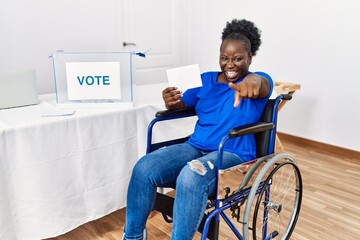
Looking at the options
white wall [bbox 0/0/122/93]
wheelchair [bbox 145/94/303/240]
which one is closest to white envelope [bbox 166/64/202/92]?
wheelchair [bbox 145/94/303/240]

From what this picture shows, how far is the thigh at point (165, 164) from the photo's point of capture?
1.30 metres

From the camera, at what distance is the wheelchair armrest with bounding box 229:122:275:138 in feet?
3.75

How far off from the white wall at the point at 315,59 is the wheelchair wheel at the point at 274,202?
70 centimetres

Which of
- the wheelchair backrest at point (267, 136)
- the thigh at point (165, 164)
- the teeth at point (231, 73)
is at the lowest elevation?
the thigh at point (165, 164)

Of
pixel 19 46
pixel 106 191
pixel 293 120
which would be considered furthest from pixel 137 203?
pixel 293 120

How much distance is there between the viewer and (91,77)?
1.59m

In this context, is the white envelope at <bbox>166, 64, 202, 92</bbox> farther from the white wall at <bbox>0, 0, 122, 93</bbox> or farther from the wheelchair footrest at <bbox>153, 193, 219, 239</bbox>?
the white wall at <bbox>0, 0, 122, 93</bbox>

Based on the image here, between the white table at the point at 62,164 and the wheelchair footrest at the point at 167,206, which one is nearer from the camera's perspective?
the wheelchair footrest at the point at 167,206

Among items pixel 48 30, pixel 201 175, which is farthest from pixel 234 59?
pixel 48 30

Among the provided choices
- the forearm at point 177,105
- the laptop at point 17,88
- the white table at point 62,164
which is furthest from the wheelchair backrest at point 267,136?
the laptop at point 17,88

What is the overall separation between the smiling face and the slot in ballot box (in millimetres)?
476

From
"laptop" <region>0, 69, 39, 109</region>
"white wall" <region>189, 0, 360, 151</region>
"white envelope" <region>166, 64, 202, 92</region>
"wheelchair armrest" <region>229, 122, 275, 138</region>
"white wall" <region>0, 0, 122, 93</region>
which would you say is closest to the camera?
"wheelchair armrest" <region>229, 122, 275, 138</region>

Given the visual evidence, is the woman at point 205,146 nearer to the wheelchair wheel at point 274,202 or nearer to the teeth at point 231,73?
the teeth at point 231,73

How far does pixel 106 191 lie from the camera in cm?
167
